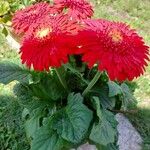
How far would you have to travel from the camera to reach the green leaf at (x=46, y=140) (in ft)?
5.96

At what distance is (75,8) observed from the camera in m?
1.82

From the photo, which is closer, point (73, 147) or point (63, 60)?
point (63, 60)

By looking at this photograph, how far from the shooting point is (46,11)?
1.80m

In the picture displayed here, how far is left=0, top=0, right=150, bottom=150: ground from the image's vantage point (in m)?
2.79

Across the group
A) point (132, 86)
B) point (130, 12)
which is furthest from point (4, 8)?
point (130, 12)

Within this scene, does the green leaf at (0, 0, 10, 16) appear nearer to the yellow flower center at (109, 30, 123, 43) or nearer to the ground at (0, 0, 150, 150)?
the ground at (0, 0, 150, 150)

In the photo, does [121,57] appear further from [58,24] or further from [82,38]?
[58,24]

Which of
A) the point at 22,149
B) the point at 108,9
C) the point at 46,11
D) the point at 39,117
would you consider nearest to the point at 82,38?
the point at 46,11

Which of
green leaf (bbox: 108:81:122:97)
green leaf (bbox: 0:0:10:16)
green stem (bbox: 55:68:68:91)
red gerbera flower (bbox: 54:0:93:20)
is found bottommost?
green leaf (bbox: 0:0:10:16)

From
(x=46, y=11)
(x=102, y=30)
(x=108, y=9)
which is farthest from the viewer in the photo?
(x=108, y=9)

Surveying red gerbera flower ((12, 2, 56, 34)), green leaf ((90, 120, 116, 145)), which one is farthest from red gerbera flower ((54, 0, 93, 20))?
green leaf ((90, 120, 116, 145))

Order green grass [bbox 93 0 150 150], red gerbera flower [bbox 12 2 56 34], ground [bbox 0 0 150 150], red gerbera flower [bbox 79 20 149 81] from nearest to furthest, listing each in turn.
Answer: red gerbera flower [bbox 79 20 149 81] < red gerbera flower [bbox 12 2 56 34] < ground [bbox 0 0 150 150] < green grass [bbox 93 0 150 150]

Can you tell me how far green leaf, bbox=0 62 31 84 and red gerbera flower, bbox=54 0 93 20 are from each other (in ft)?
1.05

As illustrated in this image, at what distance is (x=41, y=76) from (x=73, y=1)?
0.34 metres
